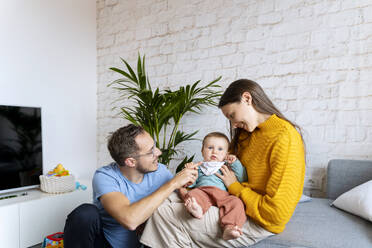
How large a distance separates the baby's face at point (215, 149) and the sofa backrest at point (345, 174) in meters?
0.93

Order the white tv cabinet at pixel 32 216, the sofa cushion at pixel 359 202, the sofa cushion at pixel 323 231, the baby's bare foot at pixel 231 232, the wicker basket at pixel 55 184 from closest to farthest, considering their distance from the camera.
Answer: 1. the baby's bare foot at pixel 231 232
2. the sofa cushion at pixel 323 231
3. the sofa cushion at pixel 359 202
4. the white tv cabinet at pixel 32 216
5. the wicker basket at pixel 55 184

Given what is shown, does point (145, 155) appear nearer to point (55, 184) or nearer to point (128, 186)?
point (128, 186)

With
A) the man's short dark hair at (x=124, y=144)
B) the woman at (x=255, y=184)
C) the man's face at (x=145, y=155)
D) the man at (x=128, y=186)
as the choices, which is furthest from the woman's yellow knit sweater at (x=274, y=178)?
the man's short dark hair at (x=124, y=144)

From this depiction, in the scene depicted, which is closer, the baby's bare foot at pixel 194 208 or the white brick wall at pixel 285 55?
the baby's bare foot at pixel 194 208

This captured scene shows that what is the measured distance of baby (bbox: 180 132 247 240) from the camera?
1.36 m

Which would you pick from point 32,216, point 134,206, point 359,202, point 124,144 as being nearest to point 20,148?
point 32,216

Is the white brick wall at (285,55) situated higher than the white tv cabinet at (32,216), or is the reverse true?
the white brick wall at (285,55)

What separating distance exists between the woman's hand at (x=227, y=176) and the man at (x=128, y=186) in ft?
0.49

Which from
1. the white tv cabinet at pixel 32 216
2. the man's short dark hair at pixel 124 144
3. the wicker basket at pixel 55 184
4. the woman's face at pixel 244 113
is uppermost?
the woman's face at pixel 244 113

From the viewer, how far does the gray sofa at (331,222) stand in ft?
4.70

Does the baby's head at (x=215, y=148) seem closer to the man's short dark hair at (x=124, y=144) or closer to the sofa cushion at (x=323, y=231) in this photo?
the man's short dark hair at (x=124, y=144)

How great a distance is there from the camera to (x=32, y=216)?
2436 millimetres

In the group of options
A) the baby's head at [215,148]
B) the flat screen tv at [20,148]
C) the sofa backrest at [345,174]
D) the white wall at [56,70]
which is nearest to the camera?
the baby's head at [215,148]

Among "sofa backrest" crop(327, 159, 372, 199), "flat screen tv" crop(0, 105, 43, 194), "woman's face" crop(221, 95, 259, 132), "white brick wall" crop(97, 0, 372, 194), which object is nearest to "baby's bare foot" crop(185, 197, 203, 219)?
"woman's face" crop(221, 95, 259, 132)
